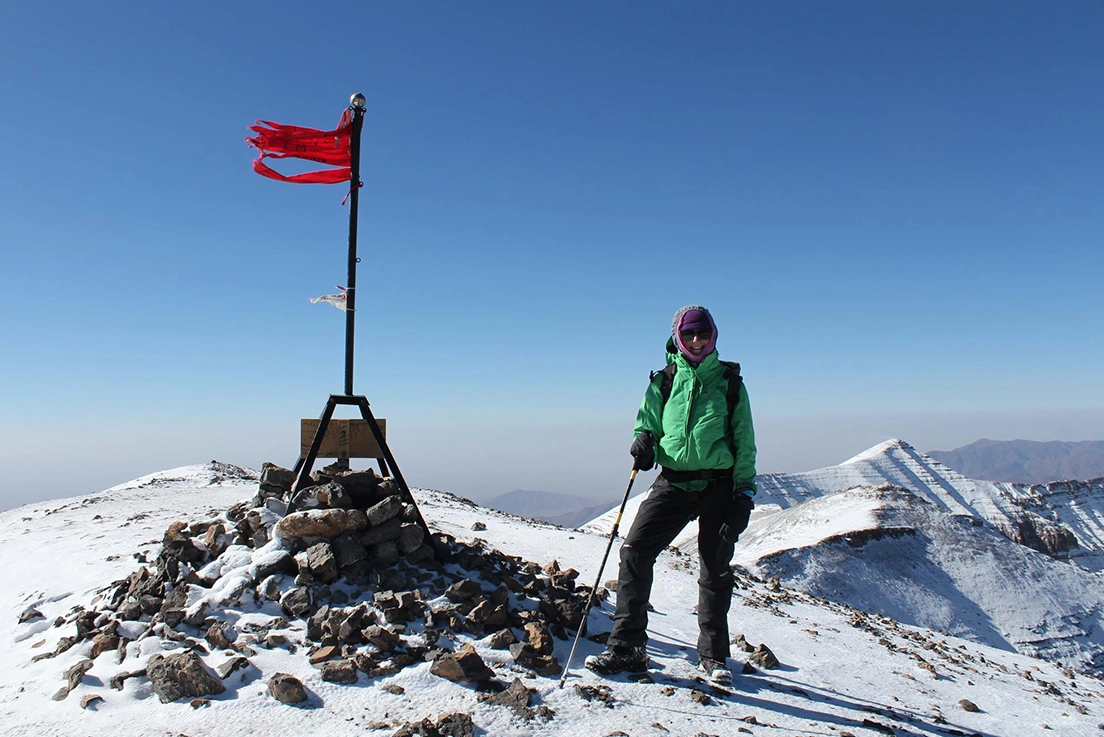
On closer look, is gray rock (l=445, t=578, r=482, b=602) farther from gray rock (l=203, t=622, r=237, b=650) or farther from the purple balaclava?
the purple balaclava

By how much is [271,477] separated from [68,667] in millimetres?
2590

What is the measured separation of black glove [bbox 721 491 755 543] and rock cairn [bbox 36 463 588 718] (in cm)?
182

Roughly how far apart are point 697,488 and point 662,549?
644 mm

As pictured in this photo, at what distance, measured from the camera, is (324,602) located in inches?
233

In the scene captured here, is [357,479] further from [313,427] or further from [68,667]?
[68,667]

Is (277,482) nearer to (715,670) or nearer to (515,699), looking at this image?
(515,699)

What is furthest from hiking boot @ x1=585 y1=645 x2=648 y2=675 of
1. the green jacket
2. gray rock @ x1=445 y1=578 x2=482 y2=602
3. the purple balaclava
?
the purple balaclava

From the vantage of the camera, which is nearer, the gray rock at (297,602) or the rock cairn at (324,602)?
the rock cairn at (324,602)

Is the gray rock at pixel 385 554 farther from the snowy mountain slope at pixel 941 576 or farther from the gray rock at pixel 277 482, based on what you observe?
the snowy mountain slope at pixel 941 576

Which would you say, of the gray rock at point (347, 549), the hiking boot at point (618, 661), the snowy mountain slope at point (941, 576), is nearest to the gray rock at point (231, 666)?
the gray rock at point (347, 549)

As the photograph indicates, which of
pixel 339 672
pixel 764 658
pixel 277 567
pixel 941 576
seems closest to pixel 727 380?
pixel 764 658

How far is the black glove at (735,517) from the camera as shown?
5.47 m

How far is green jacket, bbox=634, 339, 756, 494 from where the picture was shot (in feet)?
18.0

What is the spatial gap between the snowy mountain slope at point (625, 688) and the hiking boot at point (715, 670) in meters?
0.11
